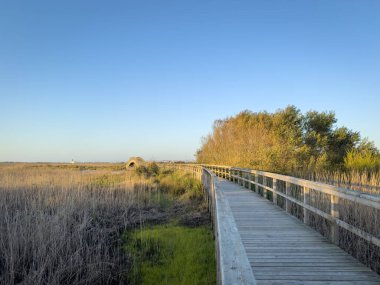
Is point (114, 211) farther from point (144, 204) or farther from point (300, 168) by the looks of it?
point (300, 168)

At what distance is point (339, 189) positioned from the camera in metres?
5.28

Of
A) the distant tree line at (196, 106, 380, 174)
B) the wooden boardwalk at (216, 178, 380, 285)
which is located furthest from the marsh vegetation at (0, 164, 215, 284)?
the distant tree line at (196, 106, 380, 174)

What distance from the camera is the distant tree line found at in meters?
20.4

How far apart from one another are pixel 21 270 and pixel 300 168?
60.9 feet

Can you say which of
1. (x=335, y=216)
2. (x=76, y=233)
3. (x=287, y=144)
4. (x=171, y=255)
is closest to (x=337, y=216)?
(x=335, y=216)

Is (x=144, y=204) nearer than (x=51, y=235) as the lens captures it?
No

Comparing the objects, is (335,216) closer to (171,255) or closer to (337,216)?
(337,216)

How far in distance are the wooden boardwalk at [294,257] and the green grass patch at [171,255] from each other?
1268 mm

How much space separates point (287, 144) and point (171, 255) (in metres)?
16.2

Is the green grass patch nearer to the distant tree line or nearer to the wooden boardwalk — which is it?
the wooden boardwalk

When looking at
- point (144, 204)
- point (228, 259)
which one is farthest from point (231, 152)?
point (228, 259)

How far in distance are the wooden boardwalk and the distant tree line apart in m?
13.2

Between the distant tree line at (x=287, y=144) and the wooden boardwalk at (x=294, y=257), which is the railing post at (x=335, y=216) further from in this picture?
the distant tree line at (x=287, y=144)

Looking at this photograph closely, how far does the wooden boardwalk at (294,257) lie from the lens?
3.89 m
